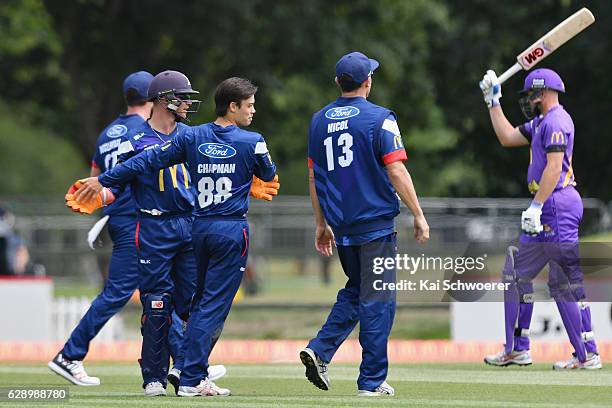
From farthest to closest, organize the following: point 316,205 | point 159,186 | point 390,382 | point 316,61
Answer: point 316,61
point 390,382
point 159,186
point 316,205

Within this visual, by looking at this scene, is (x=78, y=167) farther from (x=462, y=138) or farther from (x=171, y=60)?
(x=462, y=138)

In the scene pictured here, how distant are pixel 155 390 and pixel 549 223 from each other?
11.6ft

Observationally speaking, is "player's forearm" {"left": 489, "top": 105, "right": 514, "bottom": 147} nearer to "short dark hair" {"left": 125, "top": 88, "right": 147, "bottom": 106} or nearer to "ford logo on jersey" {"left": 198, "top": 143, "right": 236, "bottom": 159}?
"short dark hair" {"left": 125, "top": 88, "right": 147, "bottom": 106}

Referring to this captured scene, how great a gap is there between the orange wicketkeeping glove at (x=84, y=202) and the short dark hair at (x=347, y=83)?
185 cm

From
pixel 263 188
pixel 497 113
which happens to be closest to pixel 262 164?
pixel 263 188

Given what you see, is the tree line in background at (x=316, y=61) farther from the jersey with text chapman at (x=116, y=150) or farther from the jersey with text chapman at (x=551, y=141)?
the jersey with text chapman at (x=116, y=150)

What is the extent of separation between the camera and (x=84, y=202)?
32.0ft

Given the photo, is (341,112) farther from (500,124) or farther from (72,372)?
(72,372)

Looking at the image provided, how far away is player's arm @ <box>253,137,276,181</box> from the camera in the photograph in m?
Result: 9.54

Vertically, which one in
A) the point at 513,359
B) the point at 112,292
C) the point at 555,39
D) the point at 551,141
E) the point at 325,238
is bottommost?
the point at 513,359

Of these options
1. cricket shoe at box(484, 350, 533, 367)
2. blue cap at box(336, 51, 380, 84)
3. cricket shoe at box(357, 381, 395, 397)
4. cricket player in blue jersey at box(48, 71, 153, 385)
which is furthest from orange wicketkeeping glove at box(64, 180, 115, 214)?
cricket shoe at box(484, 350, 533, 367)

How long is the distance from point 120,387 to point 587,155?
41.5 ft

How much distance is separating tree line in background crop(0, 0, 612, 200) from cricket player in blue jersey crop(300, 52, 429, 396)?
10964 millimetres

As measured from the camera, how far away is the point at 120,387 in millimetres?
10828
